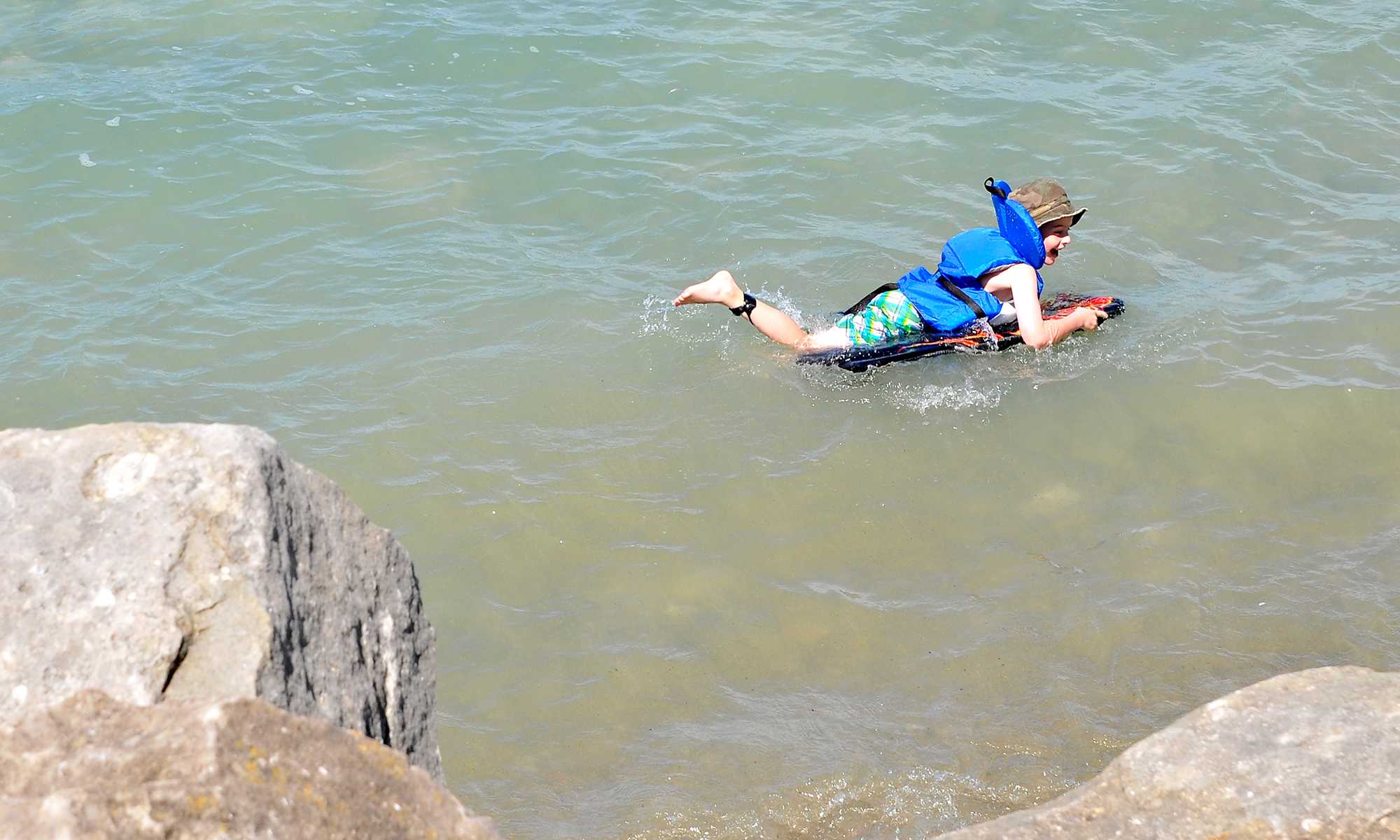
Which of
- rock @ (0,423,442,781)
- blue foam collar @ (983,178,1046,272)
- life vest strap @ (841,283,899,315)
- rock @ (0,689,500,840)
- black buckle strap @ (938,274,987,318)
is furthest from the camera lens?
life vest strap @ (841,283,899,315)

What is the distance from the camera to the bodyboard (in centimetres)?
625

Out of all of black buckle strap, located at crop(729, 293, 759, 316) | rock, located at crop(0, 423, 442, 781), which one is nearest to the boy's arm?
black buckle strap, located at crop(729, 293, 759, 316)

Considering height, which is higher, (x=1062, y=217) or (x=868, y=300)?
(x=1062, y=217)

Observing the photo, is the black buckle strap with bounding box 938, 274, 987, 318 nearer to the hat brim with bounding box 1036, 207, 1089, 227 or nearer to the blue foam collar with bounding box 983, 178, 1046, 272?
the blue foam collar with bounding box 983, 178, 1046, 272

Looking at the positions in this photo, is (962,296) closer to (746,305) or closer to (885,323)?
(885,323)

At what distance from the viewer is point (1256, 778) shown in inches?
114

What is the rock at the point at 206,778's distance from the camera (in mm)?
1757

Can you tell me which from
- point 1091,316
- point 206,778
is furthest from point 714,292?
point 206,778

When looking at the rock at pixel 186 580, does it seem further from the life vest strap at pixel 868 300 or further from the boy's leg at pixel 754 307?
the life vest strap at pixel 868 300

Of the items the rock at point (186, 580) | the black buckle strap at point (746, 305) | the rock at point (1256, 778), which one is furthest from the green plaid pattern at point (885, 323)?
the rock at point (186, 580)

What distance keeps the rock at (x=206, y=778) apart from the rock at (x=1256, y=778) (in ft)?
5.31

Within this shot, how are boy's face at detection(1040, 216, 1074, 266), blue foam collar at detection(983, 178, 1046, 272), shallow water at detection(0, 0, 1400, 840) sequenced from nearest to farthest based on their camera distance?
shallow water at detection(0, 0, 1400, 840), blue foam collar at detection(983, 178, 1046, 272), boy's face at detection(1040, 216, 1074, 266)

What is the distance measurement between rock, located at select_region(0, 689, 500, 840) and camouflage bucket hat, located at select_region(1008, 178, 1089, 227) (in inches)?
201

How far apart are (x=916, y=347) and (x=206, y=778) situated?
501 cm
